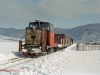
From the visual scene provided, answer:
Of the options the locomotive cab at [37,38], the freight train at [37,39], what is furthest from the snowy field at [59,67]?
the locomotive cab at [37,38]

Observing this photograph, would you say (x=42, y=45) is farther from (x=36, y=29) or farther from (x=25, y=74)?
(x=25, y=74)

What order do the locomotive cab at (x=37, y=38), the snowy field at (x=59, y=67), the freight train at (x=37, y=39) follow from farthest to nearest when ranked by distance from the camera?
1. the locomotive cab at (x=37, y=38)
2. the freight train at (x=37, y=39)
3. the snowy field at (x=59, y=67)

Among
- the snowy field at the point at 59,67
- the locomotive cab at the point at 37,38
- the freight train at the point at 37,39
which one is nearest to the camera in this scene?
the snowy field at the point at 59,67

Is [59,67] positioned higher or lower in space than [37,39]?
lower

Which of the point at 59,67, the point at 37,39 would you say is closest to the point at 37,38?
the point at 37,39

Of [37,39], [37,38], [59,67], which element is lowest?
[59,67]

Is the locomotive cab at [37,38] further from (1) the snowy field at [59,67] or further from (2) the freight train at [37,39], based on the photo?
(1) the snowy field at [59,67]

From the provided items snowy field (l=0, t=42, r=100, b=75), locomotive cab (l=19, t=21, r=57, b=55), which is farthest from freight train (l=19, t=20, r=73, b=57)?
snowy field (l=0, t=42, r=100, b=75)

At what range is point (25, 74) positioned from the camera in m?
8.12

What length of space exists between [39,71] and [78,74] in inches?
74.3

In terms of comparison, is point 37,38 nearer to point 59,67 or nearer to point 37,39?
point 37,39

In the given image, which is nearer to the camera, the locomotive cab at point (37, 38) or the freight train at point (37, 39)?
the freight train at point (37, 39)

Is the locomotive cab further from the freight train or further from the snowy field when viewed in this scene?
the snowy field

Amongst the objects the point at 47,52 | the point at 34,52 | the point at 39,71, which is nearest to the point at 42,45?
the point at 34,52
